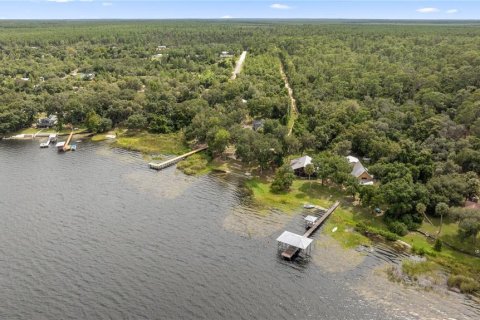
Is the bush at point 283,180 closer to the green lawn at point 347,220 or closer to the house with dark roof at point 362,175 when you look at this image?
the green lawn at point 347,220

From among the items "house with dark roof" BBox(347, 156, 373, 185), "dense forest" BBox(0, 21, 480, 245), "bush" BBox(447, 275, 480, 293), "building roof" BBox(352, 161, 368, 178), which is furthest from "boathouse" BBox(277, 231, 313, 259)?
"building roof" BBox(352, 161, 368, 178)

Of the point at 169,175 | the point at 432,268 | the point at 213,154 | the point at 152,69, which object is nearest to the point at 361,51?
the point at 152,69

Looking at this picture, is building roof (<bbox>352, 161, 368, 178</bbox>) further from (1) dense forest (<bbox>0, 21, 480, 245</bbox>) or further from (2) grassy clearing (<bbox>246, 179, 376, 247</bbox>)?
(2) grassy clearing (<bbox>246, 179, 376, 247</bbox>)

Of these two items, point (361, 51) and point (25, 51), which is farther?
point (25, 51)

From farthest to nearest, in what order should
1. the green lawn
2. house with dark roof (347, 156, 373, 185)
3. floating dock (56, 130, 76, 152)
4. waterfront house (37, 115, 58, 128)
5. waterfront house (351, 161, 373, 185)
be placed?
waterfront house (37, 115, 58, 128), floating dock (56, 130, 76, 152), waterfront house (351, 161, 373, 185), house with dark roof (347, 156, 373, 185), the green lawn

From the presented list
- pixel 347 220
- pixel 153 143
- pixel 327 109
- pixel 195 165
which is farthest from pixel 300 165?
pixel 153 143

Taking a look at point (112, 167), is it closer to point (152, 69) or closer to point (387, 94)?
point (387, 94)

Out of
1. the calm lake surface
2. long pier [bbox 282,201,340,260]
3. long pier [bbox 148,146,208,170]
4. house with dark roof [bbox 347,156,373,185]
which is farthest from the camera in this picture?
long pier [bbox 148,146,208,170]
